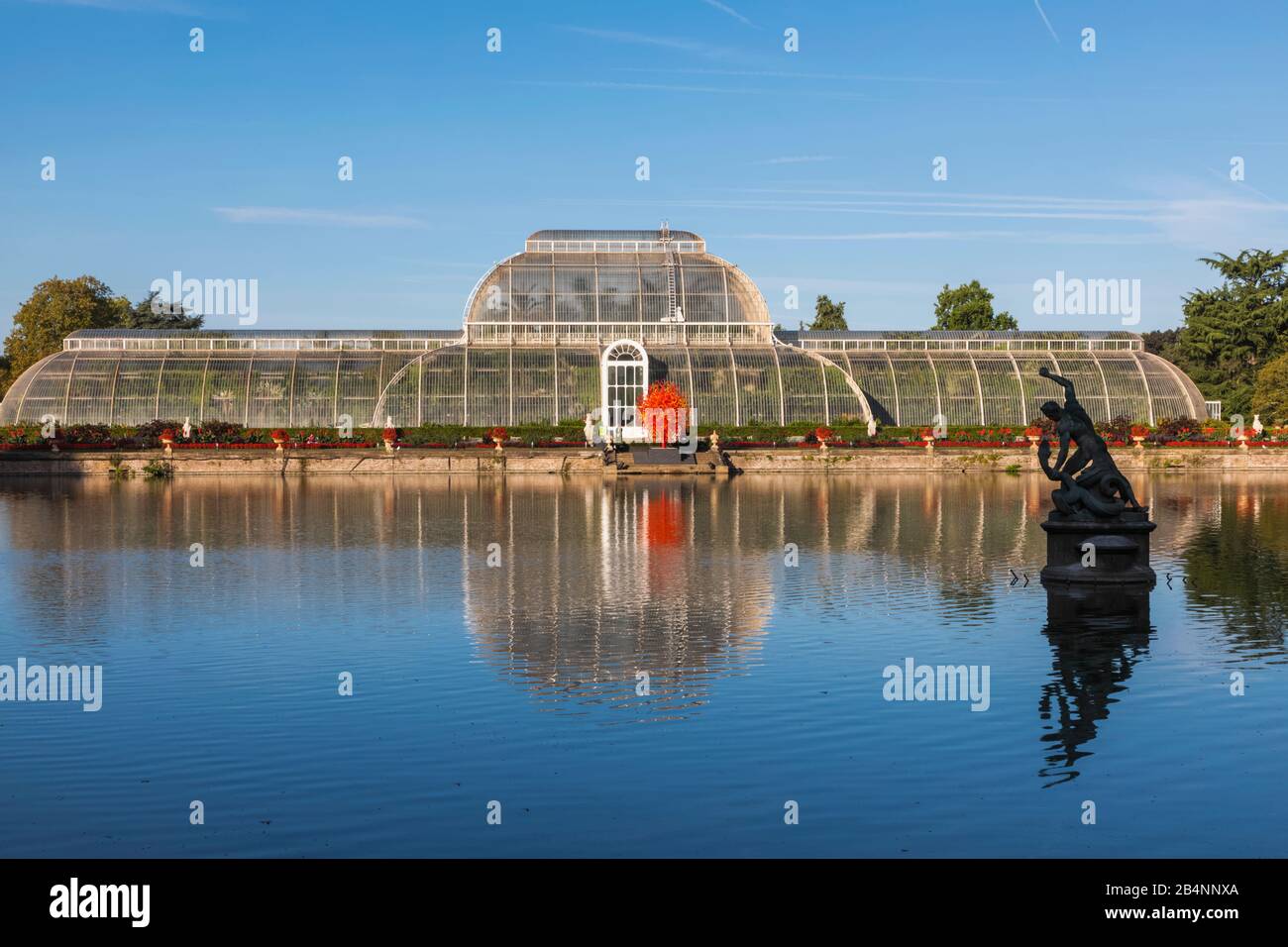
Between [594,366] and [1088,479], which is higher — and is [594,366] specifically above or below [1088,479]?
above

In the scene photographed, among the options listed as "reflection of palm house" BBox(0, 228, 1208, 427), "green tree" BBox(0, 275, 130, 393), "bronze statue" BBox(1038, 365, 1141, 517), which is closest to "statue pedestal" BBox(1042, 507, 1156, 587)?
"bronze statue" BBox(1038, 365, 1141, 517)

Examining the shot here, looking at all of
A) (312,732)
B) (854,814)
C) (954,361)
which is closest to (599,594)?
(312,732)

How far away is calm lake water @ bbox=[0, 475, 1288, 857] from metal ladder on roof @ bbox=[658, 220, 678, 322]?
196ft

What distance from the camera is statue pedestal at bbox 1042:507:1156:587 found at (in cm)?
2942

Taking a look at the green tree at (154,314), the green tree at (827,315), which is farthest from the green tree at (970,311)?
the green tree at (154,314)

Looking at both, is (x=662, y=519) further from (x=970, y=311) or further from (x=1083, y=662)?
(x=970, y=311)

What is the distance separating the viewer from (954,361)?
325 feet

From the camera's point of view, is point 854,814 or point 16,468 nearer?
point 854,814

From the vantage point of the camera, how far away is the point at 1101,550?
97.0 ft

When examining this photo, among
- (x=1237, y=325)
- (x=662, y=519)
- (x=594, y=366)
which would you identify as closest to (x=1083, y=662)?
(x=662, y=519)

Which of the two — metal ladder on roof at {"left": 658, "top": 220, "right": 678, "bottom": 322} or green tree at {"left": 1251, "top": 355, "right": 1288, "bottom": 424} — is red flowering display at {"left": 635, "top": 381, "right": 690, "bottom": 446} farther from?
green tree at {"left": 1251, "top": 355, "right": 1288, "bottom": 424}

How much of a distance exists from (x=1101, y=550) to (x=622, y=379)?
6508 cm
